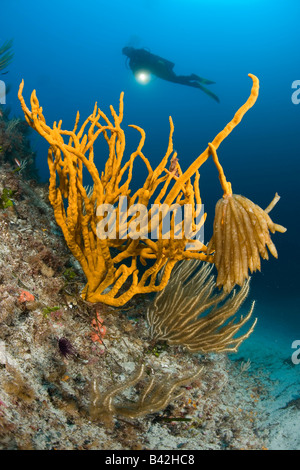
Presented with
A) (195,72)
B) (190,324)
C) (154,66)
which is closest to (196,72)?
(195,72)

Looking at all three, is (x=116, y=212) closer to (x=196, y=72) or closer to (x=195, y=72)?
(x=196, y=72)

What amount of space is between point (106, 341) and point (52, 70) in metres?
105

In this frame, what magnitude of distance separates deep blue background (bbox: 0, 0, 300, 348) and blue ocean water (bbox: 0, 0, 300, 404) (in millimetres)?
240

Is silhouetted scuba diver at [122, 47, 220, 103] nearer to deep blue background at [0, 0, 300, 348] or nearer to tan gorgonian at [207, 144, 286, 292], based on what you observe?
deep blue background at [0, 0, 300, 348]

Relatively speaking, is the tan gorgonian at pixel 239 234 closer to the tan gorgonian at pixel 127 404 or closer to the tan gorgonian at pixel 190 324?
the tan gorgonian at pixel 127 404

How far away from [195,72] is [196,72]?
622 millimetres

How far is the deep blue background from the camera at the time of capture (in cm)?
5131

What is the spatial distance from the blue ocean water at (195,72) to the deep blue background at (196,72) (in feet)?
0.79

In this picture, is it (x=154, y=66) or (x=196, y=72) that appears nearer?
(x=154, y=66)

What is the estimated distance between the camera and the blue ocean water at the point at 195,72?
5122cm

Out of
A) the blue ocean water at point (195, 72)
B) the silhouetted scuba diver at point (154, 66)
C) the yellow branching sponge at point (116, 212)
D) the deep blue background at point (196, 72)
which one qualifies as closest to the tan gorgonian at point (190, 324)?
the yellow branching sponge at point (116, 212)

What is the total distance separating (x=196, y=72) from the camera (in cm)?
7150

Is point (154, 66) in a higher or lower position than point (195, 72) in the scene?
lower

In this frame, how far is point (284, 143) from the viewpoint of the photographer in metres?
52.1
